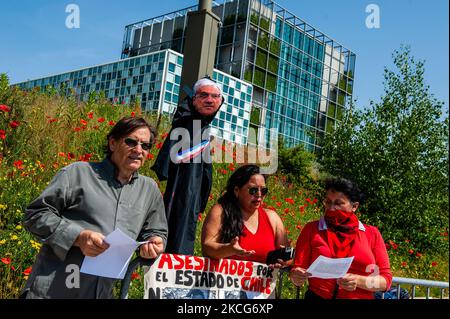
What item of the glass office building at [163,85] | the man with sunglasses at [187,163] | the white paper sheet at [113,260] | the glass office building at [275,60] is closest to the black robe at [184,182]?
the man with sunglasses at [187,163]

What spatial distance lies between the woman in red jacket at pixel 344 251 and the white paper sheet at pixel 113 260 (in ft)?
4.16

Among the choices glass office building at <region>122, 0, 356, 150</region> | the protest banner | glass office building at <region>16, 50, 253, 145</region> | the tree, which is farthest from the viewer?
glass office building at <region>122, 0, 356, 150</region>

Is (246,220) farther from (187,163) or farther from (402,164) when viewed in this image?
(402,164)

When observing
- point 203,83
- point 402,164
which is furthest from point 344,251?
point 402,164

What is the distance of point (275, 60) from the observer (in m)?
52.9

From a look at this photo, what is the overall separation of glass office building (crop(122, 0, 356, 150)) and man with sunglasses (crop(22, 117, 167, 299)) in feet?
152

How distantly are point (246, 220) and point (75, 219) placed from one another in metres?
1.43

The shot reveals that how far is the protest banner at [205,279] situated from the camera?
9.38 ft

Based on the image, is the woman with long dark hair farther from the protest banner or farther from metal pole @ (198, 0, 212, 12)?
metal pole @ (198, 0, 212, 12)

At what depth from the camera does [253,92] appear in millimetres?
51500

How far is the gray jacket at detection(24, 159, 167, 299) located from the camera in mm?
2379

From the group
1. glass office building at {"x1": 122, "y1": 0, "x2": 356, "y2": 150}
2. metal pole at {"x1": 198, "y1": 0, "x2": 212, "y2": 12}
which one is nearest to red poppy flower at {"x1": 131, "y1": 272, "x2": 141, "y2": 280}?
metal pole at {"x1": 198, "y1": 0, "x2": 212, "y2": 12}

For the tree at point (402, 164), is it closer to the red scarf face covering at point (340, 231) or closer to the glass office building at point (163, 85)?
the red scarf face covering at point (340, 231)

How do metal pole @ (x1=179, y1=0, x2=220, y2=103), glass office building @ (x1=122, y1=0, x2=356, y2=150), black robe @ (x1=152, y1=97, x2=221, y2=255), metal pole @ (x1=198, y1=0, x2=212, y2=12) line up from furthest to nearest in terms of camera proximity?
1. glass office building @ (x1=122, y1=0, x2=356, y2=150)
2. metal pole @ (x1=198, y1=0, x2=212, y2=12)
3. metal pole @ (x1=179, y1=0, x2=220, y2=103)
4. black robe @ (x1=152, y1=97, x2=221, y2=255)
